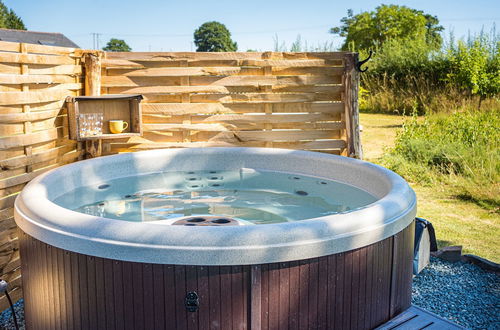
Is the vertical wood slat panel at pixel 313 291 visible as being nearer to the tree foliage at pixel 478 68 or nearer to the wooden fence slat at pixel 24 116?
the wooden fence slat at pixel 24 116

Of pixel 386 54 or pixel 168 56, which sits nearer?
pixel 168 56

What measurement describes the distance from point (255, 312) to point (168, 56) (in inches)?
121

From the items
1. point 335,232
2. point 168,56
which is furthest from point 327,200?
point 168,56

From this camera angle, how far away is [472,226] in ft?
14.7

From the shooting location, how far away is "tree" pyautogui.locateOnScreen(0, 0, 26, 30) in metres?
39.2

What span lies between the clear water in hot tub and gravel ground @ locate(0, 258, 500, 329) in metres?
0.66

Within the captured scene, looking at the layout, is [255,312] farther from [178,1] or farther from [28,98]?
[178,1]

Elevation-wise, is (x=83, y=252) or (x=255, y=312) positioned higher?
(x=83, y=252)

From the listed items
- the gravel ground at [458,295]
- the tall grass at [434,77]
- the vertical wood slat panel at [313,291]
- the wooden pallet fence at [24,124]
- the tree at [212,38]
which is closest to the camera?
the vertical wood slat panel at [313,291]

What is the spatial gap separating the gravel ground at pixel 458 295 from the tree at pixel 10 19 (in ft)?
135

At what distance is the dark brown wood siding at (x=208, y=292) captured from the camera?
1854 millimetres

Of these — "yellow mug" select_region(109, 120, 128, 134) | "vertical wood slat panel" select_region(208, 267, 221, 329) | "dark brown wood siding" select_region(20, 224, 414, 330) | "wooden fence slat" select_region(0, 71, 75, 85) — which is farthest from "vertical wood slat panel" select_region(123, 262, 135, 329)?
"yellow mug" select_region(109, 120, 128, 134)

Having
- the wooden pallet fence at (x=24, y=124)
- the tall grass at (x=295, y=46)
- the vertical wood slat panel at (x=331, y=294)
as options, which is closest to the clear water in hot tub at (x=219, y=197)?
the wooden pallet fence at (x=24, y=124)

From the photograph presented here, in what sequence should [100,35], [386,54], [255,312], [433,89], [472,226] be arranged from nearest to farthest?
[255,312] → [472,226] → [433,89] → [386,54] → [100,35]
